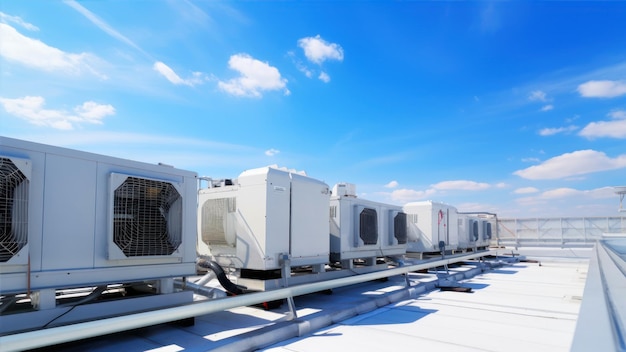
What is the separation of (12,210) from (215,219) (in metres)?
2.85

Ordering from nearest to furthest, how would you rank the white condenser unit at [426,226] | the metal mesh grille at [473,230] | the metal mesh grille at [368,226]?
the metal mesh grille at [368,226], the white condenser unit at [426,226], the metal mesh grille at [473,230]

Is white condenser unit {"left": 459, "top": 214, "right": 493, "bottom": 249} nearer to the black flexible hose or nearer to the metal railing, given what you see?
the metal railing

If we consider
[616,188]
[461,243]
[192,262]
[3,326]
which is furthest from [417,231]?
[616,188]

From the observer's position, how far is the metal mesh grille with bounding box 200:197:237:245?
18.2 ft

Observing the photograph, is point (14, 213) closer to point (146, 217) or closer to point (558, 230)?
point (146, 217)

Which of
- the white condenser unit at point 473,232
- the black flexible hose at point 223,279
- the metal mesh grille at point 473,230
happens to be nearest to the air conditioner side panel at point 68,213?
the black flexible hose at point 223,279

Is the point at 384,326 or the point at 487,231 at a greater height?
the point at 487,231

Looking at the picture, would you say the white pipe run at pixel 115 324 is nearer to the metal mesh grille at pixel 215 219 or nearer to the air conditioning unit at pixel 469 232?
the metal mesh grille at pixel 215 219

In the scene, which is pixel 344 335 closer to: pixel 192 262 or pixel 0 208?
pixel 192 262

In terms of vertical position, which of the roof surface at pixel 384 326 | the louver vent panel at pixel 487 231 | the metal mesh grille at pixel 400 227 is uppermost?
the metal mesh grille at pixel 400 227

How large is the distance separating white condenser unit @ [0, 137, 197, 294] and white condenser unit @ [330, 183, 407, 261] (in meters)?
3.01

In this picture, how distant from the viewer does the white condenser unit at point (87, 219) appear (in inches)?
121

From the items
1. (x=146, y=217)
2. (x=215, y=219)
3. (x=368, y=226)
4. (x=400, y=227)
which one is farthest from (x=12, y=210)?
(x=400, y=227)

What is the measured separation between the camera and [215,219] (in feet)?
18.8
